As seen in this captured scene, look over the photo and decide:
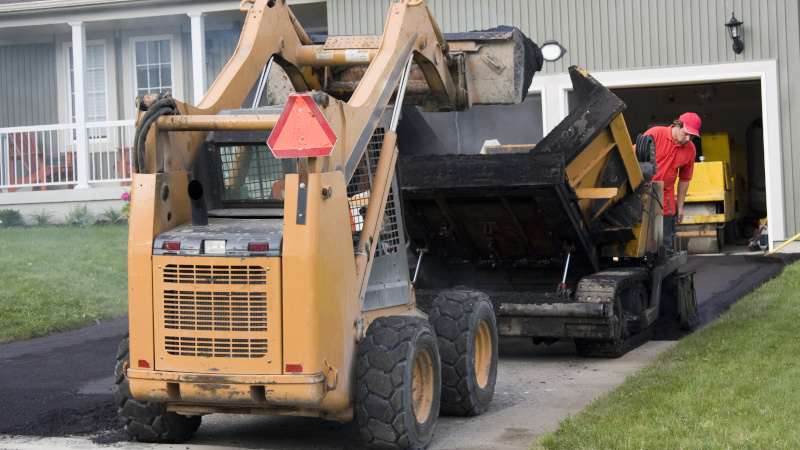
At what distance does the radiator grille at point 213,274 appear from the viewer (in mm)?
5250

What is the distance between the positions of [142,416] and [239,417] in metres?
0.98

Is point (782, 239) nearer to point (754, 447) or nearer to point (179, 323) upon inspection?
point (754, 447)

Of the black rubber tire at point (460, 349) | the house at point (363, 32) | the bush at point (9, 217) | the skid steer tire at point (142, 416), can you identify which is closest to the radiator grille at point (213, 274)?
the skid steer tire at point (142, 416)

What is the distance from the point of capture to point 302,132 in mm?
5254

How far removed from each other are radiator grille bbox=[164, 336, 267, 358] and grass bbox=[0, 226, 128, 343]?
211 inches

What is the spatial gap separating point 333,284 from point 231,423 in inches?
68.5

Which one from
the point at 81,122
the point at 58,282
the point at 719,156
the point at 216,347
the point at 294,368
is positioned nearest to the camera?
the point at 294,368

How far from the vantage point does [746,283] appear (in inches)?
528

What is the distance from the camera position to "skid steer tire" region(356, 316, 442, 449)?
5512mm

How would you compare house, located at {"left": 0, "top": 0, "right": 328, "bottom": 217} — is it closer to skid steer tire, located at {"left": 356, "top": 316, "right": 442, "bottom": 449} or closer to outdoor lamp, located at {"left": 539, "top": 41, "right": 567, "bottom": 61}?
outdoor lamp, located at {"left": 539, "top": 41, "right": 567, "bottom": 61}

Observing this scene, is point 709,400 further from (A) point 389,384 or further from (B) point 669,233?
(B) point 669,233

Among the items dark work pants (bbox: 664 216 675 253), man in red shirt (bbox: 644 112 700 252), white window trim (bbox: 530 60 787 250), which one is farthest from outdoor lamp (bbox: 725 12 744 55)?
dark work pants (bbox: 664 216 675 253)

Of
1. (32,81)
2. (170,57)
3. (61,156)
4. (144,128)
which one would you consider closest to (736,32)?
(170,57)

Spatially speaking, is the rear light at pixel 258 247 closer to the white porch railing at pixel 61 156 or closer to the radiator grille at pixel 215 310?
the radiator grille at pixel 215 310
